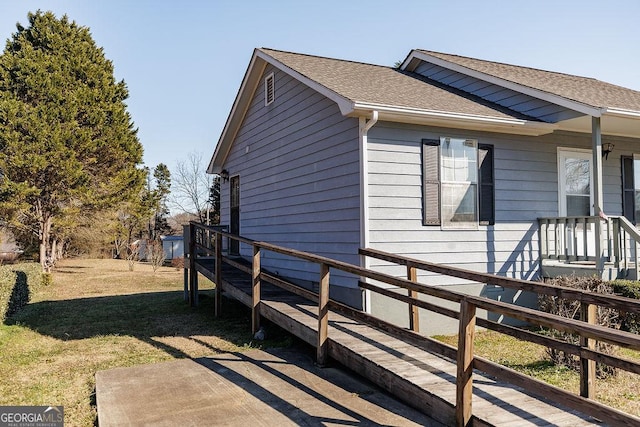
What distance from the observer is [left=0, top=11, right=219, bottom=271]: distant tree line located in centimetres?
1848

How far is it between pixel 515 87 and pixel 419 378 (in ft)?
19.9

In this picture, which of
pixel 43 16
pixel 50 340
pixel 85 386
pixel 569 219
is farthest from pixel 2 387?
pixel 43 16

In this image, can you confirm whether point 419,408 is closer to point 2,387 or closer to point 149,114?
point 2,387

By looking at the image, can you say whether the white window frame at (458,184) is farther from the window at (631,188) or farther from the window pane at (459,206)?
the window at (631,188)

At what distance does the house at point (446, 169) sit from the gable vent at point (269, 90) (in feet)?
0.42

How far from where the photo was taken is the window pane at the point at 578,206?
8.60 metres

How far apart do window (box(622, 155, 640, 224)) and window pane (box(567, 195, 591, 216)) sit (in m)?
1.06

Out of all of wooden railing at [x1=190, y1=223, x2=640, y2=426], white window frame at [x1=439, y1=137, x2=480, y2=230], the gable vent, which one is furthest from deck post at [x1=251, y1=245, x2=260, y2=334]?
the gable vent

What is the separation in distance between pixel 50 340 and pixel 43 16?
61.4ft

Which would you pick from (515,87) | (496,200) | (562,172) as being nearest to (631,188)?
(562,172)

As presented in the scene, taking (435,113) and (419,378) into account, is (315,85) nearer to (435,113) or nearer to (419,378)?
(435,113)

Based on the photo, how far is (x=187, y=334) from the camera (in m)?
7.40

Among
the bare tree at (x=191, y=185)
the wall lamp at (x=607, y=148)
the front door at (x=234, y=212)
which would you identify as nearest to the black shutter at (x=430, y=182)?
the wall lamp at (x=607, y=148)

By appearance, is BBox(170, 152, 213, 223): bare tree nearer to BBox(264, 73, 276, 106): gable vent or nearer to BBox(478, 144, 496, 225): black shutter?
BBox(264, 73, 276, 106): gable vent
